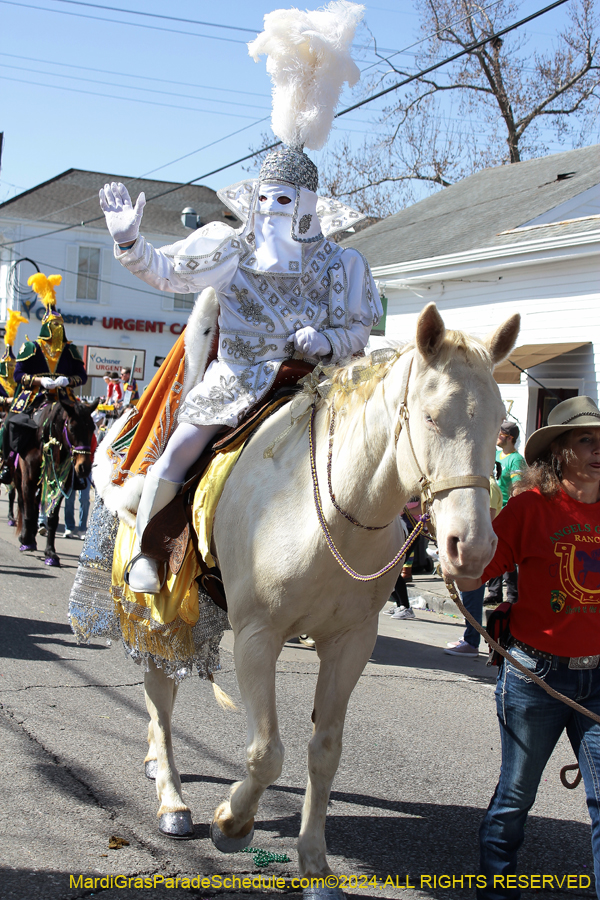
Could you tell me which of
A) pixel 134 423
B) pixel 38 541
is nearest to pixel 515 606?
pixel 134 423

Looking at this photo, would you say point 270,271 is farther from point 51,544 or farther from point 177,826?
point 51,544

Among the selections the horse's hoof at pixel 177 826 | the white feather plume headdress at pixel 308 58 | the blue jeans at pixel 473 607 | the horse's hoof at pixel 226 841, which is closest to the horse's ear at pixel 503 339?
the white feather plume headdress at pixel 308 58

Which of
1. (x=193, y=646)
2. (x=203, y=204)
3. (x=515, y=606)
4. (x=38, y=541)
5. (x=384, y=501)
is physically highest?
Result: (x=203, y=204)

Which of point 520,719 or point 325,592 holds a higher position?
point 325,592

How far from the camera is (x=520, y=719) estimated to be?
9.65ft

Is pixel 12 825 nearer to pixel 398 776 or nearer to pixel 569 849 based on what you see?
pixel 398 776

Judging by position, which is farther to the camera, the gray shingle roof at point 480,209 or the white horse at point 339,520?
the gray shingle roof at point 480,209

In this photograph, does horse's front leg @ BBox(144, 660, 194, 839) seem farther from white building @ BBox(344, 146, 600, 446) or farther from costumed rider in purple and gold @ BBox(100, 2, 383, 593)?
white building @ BBox(344, 146, 600, 446)

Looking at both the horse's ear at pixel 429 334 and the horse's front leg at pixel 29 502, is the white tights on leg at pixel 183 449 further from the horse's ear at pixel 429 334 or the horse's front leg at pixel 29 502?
the horse's front leg at pixel 29 502

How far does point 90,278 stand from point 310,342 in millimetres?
35332

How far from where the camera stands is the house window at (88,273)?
3644 cm

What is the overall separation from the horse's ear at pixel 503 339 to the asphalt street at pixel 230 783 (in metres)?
2.11

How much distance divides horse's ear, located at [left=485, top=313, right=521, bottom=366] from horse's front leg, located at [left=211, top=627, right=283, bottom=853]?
128cm

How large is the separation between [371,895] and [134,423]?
8.09 feet
